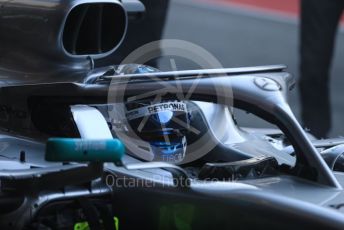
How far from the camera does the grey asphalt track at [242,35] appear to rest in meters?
7.78

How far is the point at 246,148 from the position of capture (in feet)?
10.6

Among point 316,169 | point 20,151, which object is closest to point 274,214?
point 316,169

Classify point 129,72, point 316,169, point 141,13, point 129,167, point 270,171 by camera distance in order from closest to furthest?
point 129,167 < point 316,169 < point 270,171 < point 129,72 < point 141,13

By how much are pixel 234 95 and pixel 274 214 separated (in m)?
0.46

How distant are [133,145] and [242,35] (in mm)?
6327

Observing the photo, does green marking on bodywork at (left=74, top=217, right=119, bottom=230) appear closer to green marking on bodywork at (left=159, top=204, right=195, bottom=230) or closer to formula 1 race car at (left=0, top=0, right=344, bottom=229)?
A: formula 1 race car at (left=0, top=0, right=344, bottom=229)

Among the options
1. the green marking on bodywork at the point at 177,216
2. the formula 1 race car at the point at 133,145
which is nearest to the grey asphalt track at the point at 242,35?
the formula 1 race car at the point at 133,145

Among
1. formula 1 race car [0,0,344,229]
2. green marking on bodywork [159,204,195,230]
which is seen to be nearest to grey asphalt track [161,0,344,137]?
formula 1 race car [0,0,344,229]

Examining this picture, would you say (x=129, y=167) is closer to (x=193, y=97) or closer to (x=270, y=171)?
(x=193, y=97)

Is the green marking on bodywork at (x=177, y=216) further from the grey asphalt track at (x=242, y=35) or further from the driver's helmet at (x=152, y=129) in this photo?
the grey asphalt track at (x=242, y=35)

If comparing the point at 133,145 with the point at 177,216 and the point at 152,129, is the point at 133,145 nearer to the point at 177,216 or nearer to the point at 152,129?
the point at 152,129

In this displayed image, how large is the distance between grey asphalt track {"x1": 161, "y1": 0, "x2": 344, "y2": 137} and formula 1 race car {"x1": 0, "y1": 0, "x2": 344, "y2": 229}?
356cm

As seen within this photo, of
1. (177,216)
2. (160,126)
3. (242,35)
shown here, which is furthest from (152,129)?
(242,35)

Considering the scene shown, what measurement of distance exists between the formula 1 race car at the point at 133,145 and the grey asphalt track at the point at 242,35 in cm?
356
